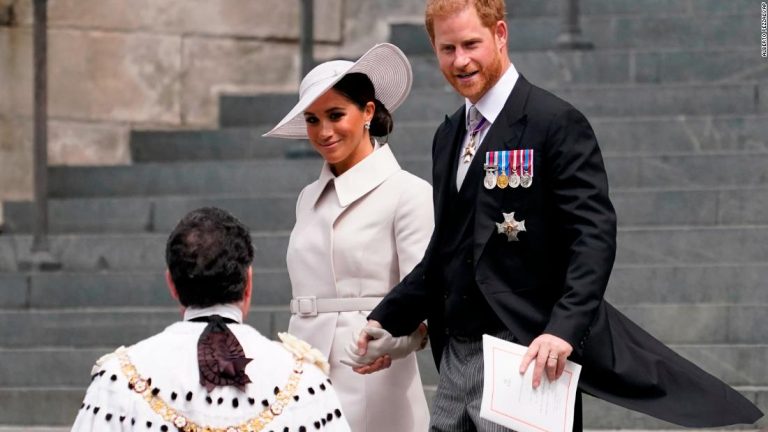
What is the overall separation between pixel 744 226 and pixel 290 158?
2.72 metres

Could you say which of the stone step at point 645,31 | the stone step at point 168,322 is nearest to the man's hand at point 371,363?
the stone step at point 168,322

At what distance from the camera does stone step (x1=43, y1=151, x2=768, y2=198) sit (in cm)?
879

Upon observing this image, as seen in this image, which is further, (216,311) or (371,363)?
(371,363)

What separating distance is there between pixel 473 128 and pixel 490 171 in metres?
0.21

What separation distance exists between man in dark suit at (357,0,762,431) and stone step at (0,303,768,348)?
2.98m

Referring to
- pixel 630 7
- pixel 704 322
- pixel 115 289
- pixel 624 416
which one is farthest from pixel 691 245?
pixel 115 289

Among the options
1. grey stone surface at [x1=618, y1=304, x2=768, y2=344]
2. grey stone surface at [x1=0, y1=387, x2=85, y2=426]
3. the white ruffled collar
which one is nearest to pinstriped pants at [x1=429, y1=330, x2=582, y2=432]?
the white ruffled collar

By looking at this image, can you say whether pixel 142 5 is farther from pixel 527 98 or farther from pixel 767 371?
pixel 527 98

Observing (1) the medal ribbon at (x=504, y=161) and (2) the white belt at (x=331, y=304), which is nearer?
(1) the medal ribbon at (x=504, y=161)

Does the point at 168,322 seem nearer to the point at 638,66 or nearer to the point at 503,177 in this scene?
the point at 638,66

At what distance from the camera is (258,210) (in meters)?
9.38

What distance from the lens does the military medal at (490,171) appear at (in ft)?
15.5

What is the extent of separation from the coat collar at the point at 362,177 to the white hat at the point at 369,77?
205mm

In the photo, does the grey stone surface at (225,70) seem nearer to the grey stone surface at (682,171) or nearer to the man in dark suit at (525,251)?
the grey stone surface at (682,171)
